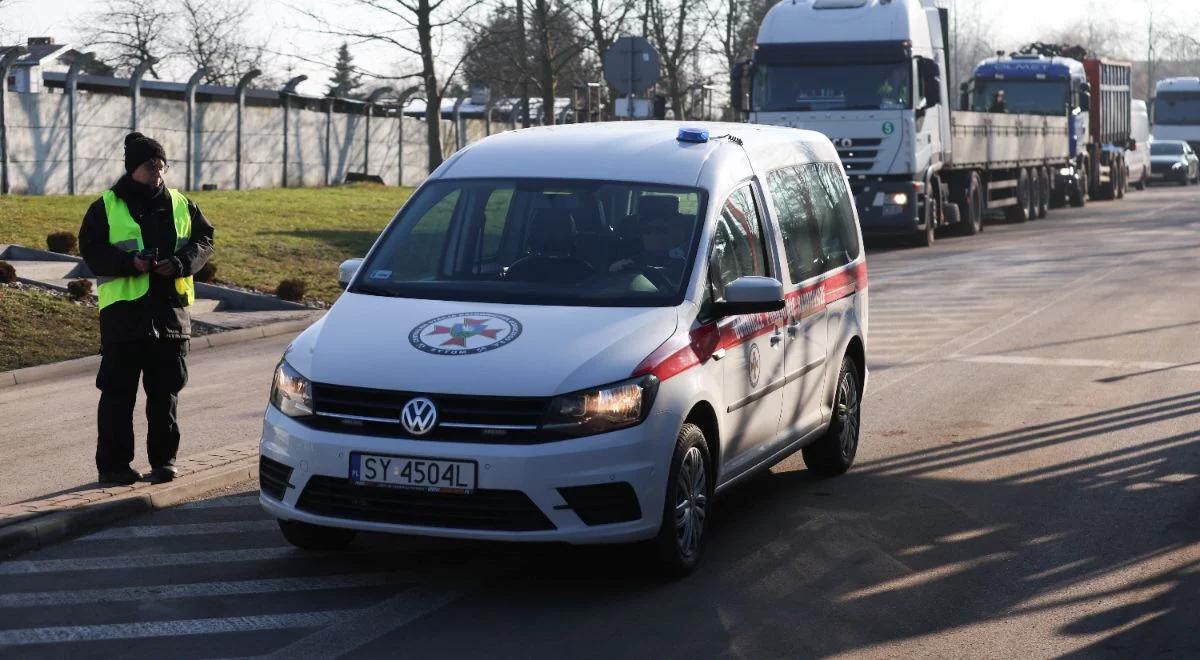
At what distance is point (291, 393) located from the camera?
265 inches

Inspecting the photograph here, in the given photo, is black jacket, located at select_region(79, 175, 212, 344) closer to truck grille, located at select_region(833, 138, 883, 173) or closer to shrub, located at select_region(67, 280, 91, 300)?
shrub, located at select_region(67, 280, 91, 300)

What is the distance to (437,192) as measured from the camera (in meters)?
8.06

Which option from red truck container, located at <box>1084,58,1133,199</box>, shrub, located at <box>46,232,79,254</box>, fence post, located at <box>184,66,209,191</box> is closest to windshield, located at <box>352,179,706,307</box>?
shrub, located at <box>46,232,79,254</box>

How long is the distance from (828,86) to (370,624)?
21318 millimetres

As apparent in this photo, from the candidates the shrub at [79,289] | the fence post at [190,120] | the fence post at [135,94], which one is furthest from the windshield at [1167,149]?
the shrub at [79,289]

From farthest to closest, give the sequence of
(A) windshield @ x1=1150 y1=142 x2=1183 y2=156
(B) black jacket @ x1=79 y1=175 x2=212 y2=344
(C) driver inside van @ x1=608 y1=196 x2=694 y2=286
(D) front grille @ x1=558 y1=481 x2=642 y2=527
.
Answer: (A) windshield @ x1=1150 y1=142 x2=1183 y2=156
(B) black jacket @ x1=79 y1=175 x2=212 y2=344
(C) driver inside van @ x1=608 y1=196 x2=694 y2=286
(D) front grille @ x1=558 y1=481 x2=642 y2=527

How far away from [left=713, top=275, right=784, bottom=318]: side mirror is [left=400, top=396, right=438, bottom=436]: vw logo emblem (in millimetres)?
1497

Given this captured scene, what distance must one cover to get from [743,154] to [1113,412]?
441 cm

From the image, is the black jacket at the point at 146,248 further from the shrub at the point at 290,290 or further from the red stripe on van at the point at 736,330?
the shrub at the point at 290,290

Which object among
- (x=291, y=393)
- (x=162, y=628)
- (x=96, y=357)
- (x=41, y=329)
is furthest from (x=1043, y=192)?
(x=162, y=628)

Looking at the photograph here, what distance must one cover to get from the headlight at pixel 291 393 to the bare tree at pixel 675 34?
40.4 metres

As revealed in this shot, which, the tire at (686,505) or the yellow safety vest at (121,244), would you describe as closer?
the tire at (686,505)

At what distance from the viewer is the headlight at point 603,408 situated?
20.9 ft

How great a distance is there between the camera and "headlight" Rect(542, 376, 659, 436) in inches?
251
